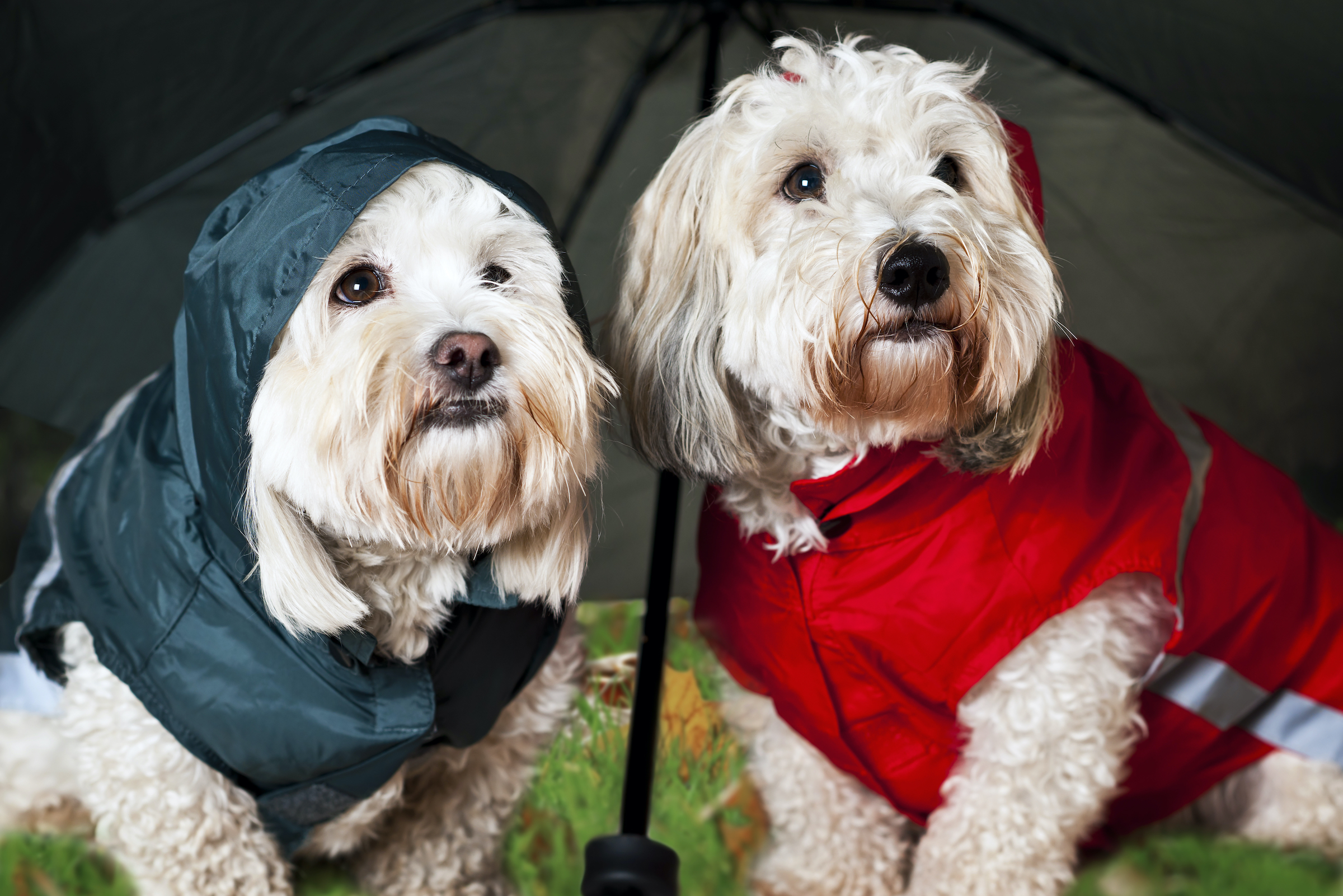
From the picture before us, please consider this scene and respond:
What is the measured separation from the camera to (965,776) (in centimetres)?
213

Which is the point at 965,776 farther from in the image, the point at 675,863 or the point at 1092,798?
the point at 675,863

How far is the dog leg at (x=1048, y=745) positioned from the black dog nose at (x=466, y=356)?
1.05 m

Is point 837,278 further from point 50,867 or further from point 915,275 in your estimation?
point 50,867

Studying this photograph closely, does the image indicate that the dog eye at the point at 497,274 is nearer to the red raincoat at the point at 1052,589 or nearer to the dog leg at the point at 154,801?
the red raincoat at the point at 1052,589

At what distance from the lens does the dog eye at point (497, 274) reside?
5.70 ft

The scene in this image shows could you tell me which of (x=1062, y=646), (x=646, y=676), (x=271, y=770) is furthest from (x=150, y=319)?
(x=1062, y=646)

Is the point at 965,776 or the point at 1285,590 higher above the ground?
the point at 1285,590

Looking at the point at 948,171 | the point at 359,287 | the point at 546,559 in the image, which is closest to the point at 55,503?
the point at 359,287

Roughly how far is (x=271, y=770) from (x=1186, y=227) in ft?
7.75

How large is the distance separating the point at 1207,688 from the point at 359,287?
166cm

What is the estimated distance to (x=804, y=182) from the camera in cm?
190

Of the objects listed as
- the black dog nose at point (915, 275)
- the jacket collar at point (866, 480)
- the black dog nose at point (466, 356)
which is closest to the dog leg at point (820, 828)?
the jacket collar at point (866, 480)

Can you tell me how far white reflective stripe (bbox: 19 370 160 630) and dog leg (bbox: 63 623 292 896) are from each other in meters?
0.11

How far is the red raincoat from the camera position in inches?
76.7
